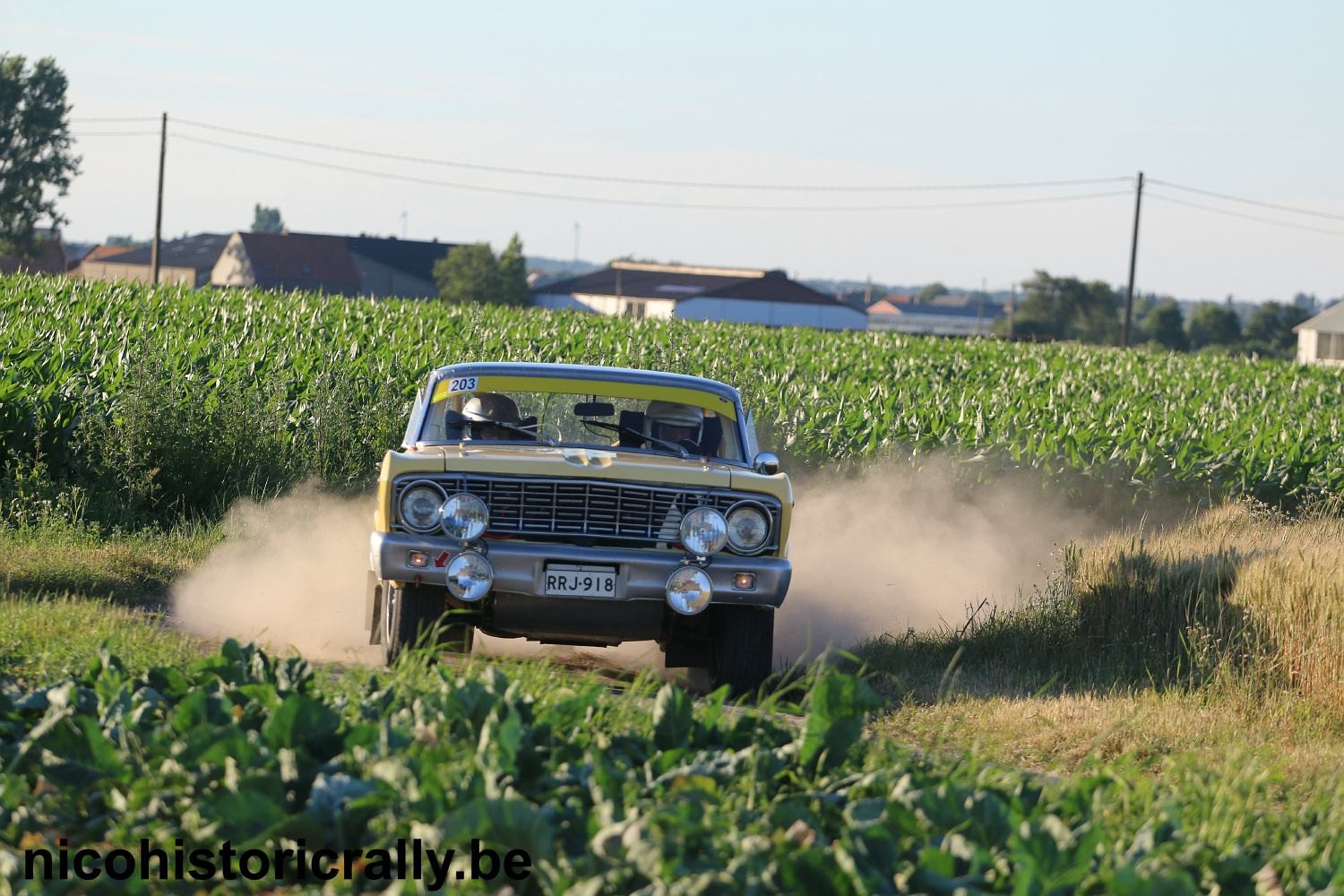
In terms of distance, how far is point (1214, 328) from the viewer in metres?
111

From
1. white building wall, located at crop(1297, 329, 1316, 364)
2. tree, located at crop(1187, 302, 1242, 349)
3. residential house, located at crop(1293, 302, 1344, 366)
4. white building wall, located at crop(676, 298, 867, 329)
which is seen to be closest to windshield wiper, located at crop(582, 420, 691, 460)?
residential house, located at crop(1293, 302, 1344, 366)

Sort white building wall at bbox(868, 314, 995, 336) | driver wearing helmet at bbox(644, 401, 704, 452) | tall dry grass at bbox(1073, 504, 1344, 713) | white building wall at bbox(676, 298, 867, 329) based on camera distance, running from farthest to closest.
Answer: white building wall at bbox(868, 314, 995, 336) < white building wall at bbox(676, 298, 867, 329) < driver wearing helmet at bbox(644, 401, 704, 452) < tall dry grass at bbox(1073, 504, 1344, 713)

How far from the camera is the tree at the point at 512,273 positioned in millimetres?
91688

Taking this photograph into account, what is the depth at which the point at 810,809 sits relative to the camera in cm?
478

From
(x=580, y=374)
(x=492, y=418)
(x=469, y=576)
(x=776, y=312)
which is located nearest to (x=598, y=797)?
(x=469, y=576)

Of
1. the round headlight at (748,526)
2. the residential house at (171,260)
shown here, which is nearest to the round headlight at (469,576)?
the round headlight at (748,526)

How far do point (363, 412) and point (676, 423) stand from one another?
24.1ft

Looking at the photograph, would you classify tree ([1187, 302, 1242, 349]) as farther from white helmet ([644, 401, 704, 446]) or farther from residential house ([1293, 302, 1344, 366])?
white helmet ([644, 401, 704, 446])

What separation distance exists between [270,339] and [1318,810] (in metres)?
16.3

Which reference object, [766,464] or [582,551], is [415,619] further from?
[766,464]

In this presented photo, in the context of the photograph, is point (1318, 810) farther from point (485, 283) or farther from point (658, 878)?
point (485, 283)

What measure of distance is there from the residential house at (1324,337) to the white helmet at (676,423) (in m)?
76.5

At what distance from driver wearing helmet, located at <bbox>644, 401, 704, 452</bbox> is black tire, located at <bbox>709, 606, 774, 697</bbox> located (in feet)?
4.55

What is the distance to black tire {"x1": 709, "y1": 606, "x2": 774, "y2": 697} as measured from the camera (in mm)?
8117
